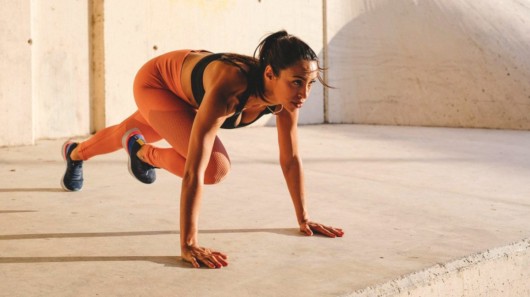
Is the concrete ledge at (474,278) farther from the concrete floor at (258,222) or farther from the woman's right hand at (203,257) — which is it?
the woman's right hand at (203,257)

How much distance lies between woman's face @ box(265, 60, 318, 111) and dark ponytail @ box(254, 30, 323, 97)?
0.06 ft

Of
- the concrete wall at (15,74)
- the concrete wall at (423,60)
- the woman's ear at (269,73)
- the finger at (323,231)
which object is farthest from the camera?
the concrete wall at (423,60)

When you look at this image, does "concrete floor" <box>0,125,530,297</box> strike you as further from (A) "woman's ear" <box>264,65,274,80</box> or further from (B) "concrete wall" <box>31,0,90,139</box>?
(A) "woman's ear" <box>264,65,274,80</box>

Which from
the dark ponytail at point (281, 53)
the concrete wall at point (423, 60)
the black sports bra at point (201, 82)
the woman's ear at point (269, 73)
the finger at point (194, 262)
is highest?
the dark ponytail at point (281, 53)

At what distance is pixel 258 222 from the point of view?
10.8 ft

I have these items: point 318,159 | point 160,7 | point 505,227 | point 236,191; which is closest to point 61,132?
point 160,7

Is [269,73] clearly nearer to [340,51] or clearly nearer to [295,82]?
[295,82]

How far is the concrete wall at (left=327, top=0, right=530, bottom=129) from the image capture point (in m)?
8.09

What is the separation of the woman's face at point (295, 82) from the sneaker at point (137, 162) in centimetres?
107

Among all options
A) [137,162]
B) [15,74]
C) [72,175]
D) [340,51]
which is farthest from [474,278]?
[340,51]

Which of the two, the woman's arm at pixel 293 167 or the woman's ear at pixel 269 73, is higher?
the woman's ear at pixel 269 73

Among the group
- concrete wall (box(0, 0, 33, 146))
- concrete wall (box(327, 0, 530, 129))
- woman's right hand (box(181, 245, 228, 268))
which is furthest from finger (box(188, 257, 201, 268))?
concrete wall (box(327, 0, 530, 129))

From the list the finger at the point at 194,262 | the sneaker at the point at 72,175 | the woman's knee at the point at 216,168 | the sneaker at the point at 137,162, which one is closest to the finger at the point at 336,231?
the woman's knee at the point at 216,168

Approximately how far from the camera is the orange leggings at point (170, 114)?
3086 mm
